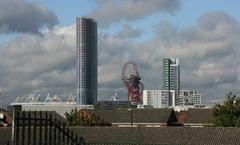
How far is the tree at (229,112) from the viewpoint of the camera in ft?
204

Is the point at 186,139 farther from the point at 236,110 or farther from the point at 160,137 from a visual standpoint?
the point at 236,110

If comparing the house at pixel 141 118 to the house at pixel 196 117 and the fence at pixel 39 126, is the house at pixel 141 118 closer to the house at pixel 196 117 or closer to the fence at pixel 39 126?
the house at pixel 196 117

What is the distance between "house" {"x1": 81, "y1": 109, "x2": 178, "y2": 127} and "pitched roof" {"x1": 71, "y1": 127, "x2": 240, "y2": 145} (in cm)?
4751

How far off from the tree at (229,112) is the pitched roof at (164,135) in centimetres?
1075

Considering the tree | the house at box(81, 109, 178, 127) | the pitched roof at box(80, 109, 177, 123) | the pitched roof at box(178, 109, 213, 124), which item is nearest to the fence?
the tree

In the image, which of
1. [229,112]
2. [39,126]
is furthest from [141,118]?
[39,126]

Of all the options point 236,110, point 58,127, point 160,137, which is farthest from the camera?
point 236,110

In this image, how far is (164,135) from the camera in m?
53.1

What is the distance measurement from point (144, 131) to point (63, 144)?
28.1m

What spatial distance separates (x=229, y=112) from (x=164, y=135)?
12.5 metres

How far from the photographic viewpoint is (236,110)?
62406mm

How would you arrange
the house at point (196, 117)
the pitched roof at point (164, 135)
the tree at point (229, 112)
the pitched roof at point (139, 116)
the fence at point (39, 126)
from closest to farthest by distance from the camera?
the fence at point (39, 126)
the pitched roof at point (164, 135)
the tree at point (229, 112)
the house at point (196, 117)
the pitched roof at point (139, 116)

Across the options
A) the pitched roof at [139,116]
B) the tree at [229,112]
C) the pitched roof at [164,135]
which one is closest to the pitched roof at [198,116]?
the pitched roof at [139,116]

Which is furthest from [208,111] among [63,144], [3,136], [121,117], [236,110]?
[63,144]
